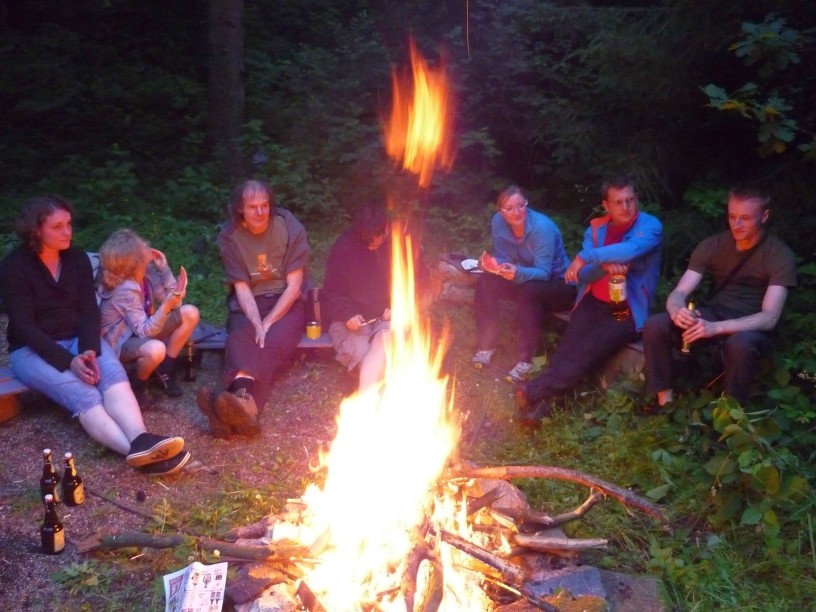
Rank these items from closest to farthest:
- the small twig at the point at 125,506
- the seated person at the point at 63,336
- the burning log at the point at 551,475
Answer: the burning log at the point at 551,475 < the small twig at the point at 125,506 < the seated person at the point at 63,336

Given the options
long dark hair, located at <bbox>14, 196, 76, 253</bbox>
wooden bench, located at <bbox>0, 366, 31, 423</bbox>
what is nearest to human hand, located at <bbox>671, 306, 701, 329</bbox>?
long dark hair, located at <bbox>14, 196, 76, 253</bbox>

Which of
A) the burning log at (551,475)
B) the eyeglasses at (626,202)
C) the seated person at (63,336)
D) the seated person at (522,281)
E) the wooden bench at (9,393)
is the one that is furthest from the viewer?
the seated person at (522,281)

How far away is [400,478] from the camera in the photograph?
141 inches

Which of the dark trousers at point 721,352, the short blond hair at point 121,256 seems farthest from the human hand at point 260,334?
the dark trousers at point 721,352

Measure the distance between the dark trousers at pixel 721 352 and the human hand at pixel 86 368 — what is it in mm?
3357

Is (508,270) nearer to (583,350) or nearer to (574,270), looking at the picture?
(574,270)

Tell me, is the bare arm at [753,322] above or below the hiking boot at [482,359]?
above

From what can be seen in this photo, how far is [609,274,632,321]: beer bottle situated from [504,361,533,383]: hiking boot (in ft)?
2.50

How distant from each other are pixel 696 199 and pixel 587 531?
3102mm

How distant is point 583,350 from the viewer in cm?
486

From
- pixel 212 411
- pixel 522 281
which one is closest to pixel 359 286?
pixel 522 281

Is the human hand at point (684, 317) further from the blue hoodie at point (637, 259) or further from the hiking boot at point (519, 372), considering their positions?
the hiking boot at point (519, 372)

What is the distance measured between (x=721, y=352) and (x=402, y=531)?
2281 millimetres

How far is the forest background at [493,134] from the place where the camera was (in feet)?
12.3
